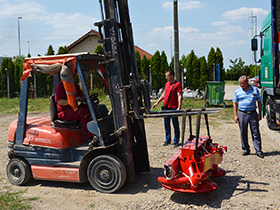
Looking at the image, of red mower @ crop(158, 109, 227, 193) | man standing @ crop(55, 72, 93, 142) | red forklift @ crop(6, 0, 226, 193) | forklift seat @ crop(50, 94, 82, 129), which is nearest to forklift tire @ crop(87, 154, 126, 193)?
red forklift @ crop(6, 0, 226, 193)

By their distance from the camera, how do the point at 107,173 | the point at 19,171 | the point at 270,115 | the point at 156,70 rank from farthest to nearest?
the point at 156,70 < the point at 270,115 < the point at 19,171 < the point at 107,173

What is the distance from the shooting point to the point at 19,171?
553 cm

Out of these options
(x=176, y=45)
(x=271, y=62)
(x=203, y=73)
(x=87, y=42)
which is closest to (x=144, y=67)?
(x=203, y=73)

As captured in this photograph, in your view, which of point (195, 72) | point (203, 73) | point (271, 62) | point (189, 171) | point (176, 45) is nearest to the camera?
point (189, 171)

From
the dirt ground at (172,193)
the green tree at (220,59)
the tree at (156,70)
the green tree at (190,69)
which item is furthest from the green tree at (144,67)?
the dirt ground at (172,193)

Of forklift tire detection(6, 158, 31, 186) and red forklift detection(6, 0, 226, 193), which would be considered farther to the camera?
forklift tire detection(6, 158, 31, 186)

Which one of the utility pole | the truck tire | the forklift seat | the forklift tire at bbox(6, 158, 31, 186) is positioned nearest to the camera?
the forklift seat

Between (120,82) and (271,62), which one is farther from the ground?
(271,62)

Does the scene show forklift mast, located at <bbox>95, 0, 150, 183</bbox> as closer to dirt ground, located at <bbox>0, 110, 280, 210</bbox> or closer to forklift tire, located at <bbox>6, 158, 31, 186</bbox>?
dirt ground, located at <bbox>0, 110, 280, 210</bbox>

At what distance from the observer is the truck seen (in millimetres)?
8805

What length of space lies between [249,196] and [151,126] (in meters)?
7.07

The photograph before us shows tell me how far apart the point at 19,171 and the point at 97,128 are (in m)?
1.79

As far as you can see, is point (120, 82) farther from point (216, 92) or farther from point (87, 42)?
point (87, 42)

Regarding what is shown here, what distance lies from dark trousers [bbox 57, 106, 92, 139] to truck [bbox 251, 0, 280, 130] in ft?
20.1
